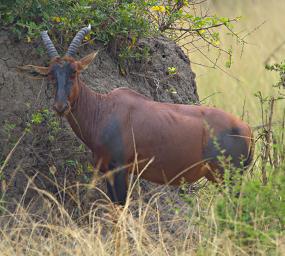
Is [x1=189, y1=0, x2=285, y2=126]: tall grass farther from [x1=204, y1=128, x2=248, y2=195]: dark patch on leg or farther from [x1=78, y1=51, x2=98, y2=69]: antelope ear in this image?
[x1=78, y1=51, x2=98, y2=69]: antelope ear

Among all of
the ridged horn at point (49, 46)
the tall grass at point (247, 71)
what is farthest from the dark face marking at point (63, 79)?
the tall grass at point (247, 71)

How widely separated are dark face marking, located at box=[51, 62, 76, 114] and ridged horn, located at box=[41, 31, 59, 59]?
117 millimetres

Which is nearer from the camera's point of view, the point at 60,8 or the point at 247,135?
the point at 247,135

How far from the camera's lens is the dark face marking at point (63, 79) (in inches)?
274

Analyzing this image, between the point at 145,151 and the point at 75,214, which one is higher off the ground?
the point at 145,151

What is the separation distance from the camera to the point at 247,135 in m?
7.23

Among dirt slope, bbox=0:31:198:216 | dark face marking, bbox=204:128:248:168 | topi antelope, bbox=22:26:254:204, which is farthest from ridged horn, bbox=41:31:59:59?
dark face marking, bbox=204:128:248:168

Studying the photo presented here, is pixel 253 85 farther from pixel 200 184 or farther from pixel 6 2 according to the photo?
pixel 6 2

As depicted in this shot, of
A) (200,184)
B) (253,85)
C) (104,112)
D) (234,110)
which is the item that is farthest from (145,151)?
(253,85)

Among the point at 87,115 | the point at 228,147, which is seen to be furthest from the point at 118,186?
the point at 228,147

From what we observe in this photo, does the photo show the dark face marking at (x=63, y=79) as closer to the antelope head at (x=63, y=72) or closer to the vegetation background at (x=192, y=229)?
the antelope head at (x=63, y=72)

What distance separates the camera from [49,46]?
7.11 metres

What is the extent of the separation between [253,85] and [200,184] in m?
5.78

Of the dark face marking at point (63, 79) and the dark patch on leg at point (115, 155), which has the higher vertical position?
the dark face marking at point (63, 79)
